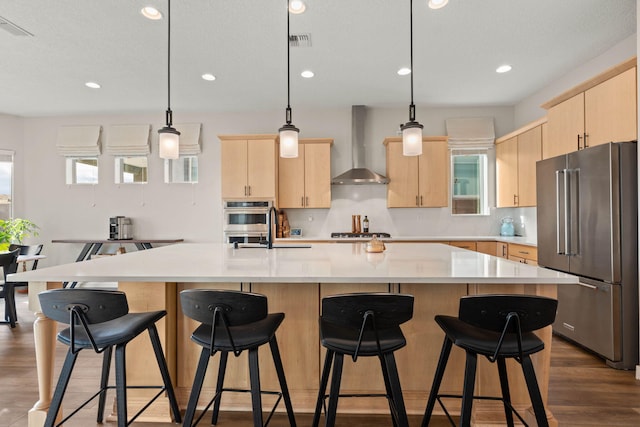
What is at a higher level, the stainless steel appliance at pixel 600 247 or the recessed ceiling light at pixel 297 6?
the recessed ceiling light at pixel 297 6

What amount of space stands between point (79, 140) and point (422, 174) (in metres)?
5.48

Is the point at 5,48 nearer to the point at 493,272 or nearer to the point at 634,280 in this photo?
the point at 493,272

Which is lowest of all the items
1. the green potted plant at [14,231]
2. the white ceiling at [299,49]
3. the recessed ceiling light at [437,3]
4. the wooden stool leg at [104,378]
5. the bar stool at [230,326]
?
the wooden stool leg at [104,378]

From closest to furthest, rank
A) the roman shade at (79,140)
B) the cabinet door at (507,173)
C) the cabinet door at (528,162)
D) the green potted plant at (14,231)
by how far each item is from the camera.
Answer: the cabinet door at (528,162), the green potted plant at (14,231), the cabinet door at (507,173), the roman shade at (79,140)

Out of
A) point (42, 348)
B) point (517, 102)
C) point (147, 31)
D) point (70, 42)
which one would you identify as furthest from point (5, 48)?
point (517, 102)

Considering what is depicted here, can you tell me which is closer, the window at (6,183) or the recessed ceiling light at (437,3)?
the recessed ceiling light at (437,3)

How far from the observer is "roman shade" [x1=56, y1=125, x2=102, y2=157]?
549 cm

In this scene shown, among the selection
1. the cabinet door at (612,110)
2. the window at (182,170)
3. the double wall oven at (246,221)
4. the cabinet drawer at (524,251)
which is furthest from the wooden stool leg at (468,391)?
the window at (182,170)

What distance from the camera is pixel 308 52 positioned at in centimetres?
347

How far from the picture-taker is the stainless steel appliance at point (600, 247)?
2570 mm

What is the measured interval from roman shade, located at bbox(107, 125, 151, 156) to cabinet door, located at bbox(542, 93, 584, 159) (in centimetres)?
551

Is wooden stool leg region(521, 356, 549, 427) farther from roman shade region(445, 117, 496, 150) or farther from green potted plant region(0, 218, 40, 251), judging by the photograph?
green potted plant region(0, 218, 40, 251)

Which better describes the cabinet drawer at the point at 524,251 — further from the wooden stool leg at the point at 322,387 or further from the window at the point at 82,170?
the window at the point at 82,170

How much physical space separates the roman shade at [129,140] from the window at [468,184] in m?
4.89
